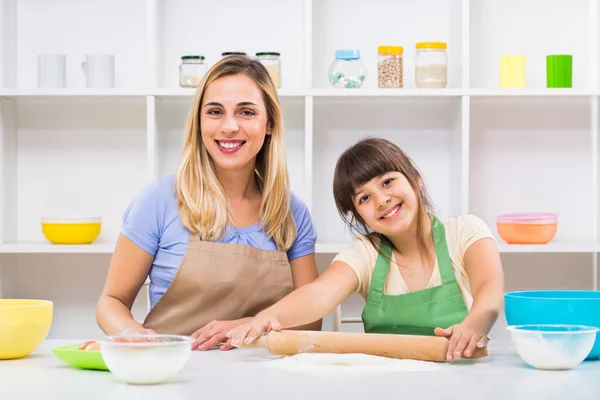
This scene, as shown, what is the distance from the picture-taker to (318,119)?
3.01 m

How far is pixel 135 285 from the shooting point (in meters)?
1.86

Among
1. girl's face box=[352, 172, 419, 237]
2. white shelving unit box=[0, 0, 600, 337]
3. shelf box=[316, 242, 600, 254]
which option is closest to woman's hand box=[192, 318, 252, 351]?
girl's face box=[352, 172, 419, 237]

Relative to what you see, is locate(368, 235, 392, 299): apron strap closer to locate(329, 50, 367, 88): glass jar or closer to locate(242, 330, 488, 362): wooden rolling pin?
locate(242, 330, 488, 362): wooden rolling pin

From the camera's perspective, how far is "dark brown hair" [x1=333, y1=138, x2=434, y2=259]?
179 cm

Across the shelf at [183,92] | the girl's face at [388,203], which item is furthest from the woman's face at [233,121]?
the shelf at [183,92]

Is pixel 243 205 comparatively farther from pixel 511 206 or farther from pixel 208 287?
pixel 511 206

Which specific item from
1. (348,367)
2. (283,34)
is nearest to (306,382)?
(348,367)

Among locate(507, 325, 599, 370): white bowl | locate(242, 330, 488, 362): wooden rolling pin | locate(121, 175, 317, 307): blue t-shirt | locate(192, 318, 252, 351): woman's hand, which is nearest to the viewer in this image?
locate(507, 325, 599, 370): white bowl

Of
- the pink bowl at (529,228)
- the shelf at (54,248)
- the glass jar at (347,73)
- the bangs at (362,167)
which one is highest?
the glass jar at (347,73)

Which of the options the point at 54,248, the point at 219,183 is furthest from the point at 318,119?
the point at 219,183

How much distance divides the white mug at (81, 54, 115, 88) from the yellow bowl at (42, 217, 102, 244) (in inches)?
17.8

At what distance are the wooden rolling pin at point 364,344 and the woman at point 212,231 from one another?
458 mm

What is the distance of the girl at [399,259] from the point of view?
5.75ft

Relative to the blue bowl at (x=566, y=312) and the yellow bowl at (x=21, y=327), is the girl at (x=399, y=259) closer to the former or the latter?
the blue bowl at (x=566, y=312)
